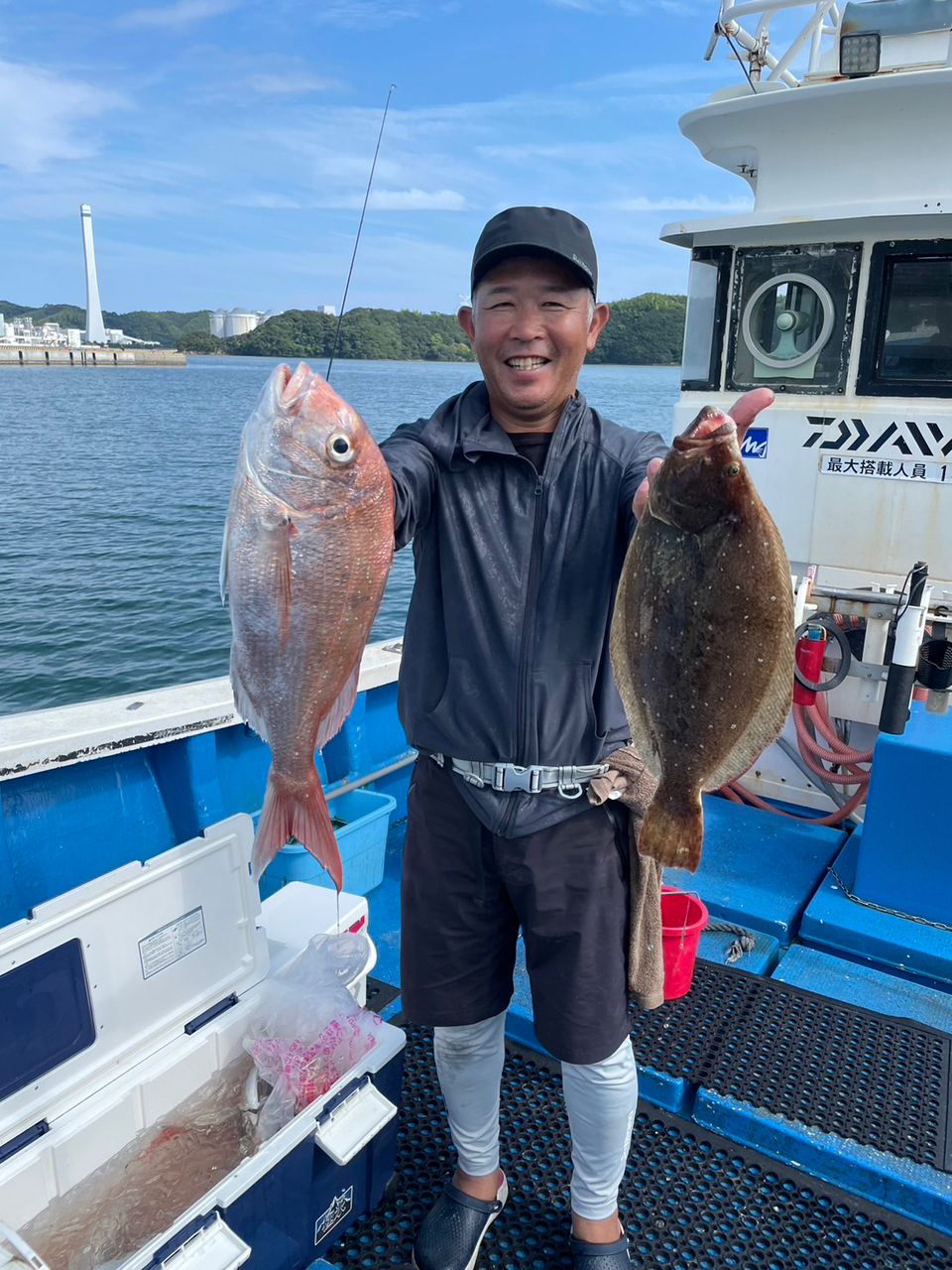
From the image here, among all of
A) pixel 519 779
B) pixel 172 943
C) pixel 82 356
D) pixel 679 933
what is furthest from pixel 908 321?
pixel 82 356

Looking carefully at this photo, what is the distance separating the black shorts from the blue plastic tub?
61.2 inches

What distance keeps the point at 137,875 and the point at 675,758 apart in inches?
59.1

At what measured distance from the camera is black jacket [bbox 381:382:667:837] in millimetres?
2207

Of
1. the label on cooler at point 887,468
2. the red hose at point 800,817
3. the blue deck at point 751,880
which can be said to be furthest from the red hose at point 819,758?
the label on cooler at point 887,468

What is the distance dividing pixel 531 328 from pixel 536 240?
0.63 ft

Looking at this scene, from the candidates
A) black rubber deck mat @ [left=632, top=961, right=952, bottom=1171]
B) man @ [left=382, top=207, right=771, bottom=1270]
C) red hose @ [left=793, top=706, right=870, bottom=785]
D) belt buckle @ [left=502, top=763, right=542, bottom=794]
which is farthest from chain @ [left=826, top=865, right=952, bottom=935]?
belt buckle @ [left=502, top=763, right=542, bottom=794]

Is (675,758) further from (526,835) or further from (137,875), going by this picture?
(137,875)

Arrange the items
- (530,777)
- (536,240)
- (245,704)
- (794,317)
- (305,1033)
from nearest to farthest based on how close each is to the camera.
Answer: (245,704) → (536,240) → (530,777) → (305,1033) → (794,317)

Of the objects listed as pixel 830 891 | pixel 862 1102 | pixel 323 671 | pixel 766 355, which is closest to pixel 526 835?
pixel 323 671

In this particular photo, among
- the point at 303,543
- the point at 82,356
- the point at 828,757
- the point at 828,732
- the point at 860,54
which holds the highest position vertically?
the point at 82,356

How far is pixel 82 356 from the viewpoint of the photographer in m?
127

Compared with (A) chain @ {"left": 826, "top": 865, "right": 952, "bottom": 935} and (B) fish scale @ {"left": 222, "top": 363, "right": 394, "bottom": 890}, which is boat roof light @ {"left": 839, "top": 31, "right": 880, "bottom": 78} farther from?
(B) fish scale @ {"left": 222, "top": 363, "right": 394, "bottom": 890}

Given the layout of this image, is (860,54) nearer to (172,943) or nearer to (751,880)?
(751,880)

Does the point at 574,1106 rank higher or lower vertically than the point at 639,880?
lower
